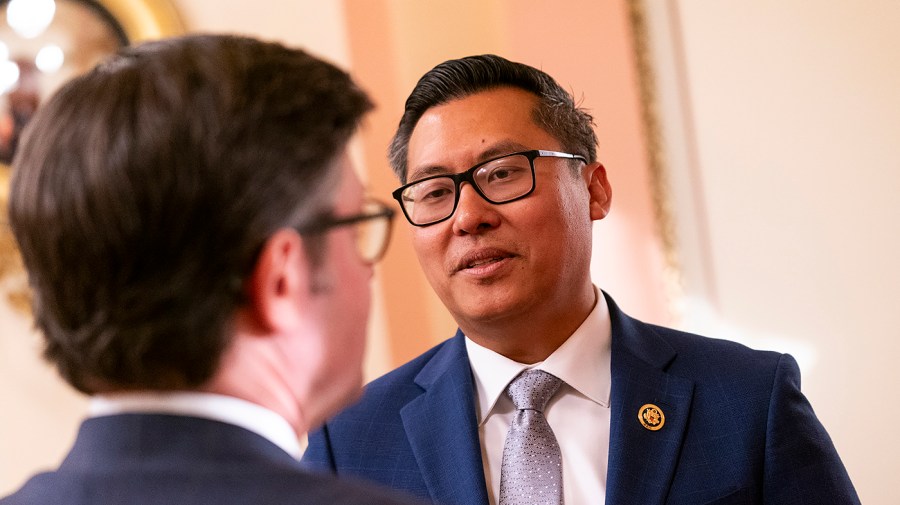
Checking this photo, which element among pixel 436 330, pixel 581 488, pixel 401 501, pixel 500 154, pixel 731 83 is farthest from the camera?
pixel 436 330

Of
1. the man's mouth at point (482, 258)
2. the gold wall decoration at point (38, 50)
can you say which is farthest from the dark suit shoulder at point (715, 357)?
the gold wall decoration at point (38, 50)

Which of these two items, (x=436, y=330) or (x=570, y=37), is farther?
(x=436, y=330)

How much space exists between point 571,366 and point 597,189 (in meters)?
0.44

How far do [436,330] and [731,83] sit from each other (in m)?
1.33

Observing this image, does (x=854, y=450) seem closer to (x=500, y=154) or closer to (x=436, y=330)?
(x=436, y=330)

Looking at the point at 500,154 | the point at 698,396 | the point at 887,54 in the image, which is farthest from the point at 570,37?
the point at 698,396

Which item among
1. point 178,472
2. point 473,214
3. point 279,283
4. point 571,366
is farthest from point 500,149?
point 178,472

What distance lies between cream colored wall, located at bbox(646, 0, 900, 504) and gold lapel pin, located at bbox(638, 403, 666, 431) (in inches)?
53.5

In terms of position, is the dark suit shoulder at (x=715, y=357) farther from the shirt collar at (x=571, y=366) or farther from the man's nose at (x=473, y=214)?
the man's nose at (x=473, y=214)

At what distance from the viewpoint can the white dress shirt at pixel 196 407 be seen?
0.91 metres

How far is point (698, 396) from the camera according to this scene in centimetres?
188

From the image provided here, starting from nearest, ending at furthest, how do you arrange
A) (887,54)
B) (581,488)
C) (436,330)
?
(581,488) → (887,54) → (436,330)

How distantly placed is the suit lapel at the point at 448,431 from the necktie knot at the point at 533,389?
89 mm

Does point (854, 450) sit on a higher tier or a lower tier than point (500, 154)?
lower
